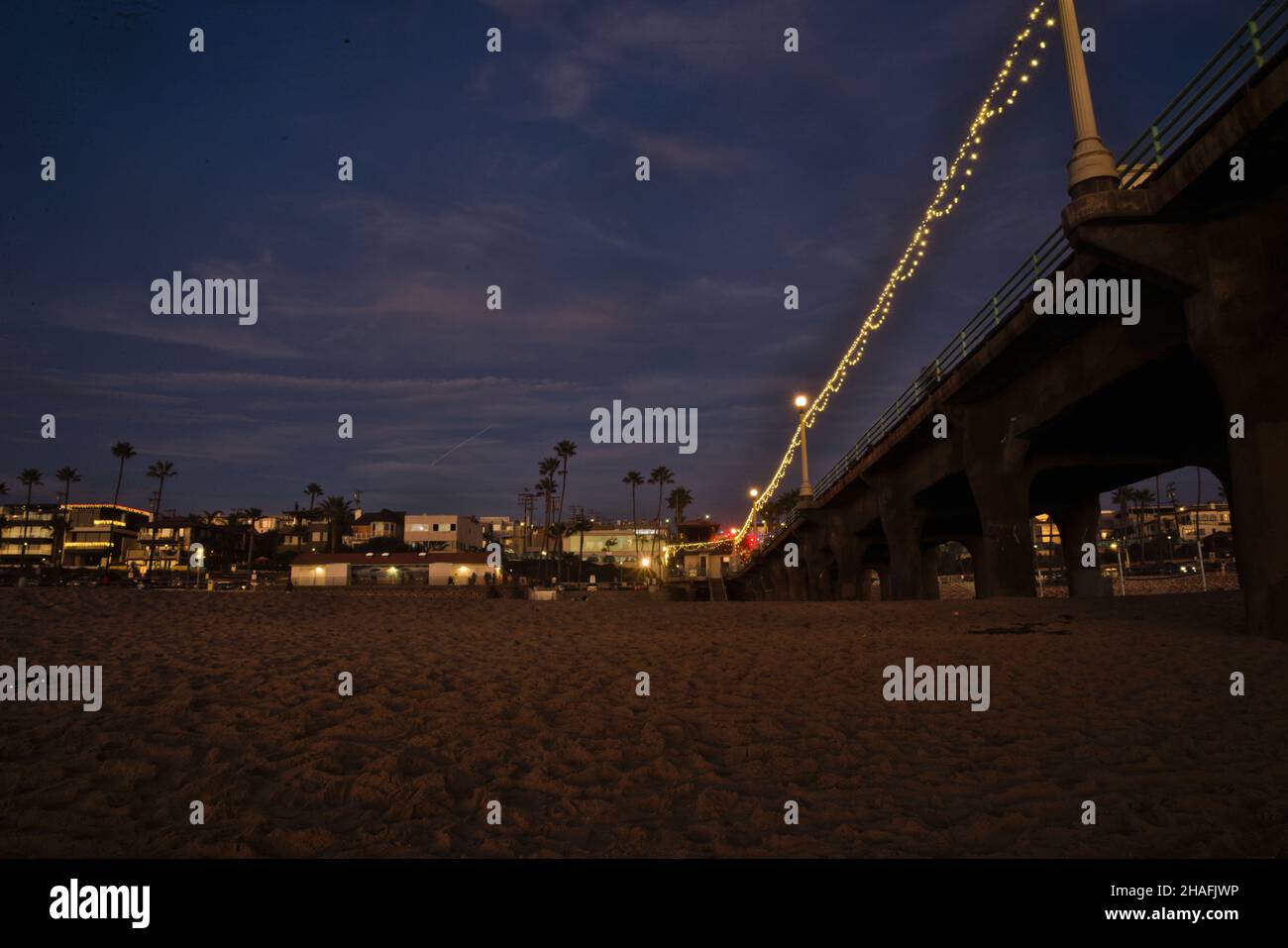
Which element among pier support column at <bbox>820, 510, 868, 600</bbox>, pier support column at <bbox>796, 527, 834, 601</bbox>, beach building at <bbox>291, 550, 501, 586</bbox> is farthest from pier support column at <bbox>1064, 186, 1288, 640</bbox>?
beach building at <bbox>291, 550, 501, 586</bbox>

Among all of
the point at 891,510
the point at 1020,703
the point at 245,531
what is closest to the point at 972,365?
the point at 891,510

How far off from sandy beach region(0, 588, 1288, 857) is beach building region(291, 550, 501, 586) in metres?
57.2

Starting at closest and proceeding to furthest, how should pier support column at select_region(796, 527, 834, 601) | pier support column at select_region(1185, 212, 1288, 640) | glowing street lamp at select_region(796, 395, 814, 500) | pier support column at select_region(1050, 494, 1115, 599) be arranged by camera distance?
pier support column at select_region(1185, 212, 1288, 640), pier support column at select_region(1050, 494, 1115, 599), glowing street lamp at select_region(796, 395, 814, 500), pier support column at select_region(796, 527, 834, 601)

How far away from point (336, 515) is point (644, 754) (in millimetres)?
100219

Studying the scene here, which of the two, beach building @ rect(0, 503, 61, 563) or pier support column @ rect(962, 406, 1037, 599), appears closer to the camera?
pier support column @ rect(962, 406, 1037, 599)

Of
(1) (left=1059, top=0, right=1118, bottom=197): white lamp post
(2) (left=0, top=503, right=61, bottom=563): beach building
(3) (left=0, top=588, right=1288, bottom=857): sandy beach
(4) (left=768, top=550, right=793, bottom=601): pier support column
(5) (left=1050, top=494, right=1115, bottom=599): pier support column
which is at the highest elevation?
(1) (left=1059, top=0, right=1118, bottom=197): white lamp post

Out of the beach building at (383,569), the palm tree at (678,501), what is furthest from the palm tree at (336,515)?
the palm tree at (678,501)

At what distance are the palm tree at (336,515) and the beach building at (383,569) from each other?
26580mm

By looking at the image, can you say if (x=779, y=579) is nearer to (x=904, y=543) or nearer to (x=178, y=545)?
(x=904, y=543)

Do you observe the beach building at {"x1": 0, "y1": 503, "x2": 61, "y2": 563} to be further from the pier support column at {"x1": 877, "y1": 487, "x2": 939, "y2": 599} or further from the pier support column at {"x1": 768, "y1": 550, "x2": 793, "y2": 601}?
the pier support column at {"x1": 877, "y1": 487, "x2": 939, "y2": 599}

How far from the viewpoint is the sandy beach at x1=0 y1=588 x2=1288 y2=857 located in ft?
14.2

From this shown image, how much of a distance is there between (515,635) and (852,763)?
1058 cm

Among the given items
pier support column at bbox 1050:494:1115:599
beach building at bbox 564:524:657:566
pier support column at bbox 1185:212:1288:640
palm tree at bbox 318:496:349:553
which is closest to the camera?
pier support column at bbox 1185:212:1288:640
